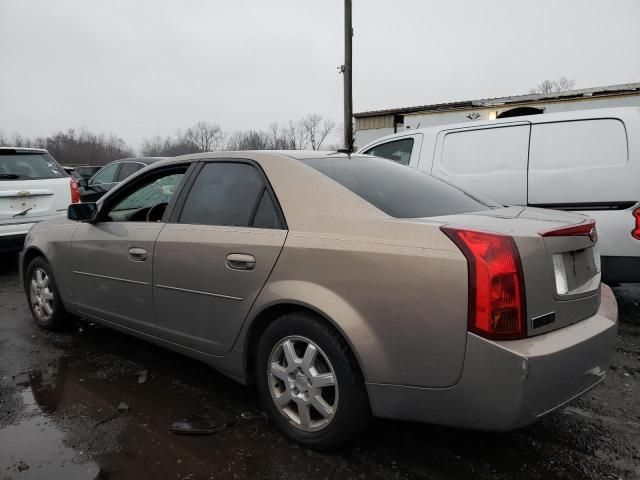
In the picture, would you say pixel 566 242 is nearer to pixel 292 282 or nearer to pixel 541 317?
pixel 541 317

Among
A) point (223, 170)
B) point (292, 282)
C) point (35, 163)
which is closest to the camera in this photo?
point (292, 282)

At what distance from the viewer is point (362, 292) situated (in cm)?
207

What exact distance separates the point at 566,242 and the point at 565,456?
42.5 inches

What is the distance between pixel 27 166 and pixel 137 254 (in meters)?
4.73

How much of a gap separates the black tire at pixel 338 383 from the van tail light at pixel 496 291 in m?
0.60

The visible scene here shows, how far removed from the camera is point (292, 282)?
90.4 inches

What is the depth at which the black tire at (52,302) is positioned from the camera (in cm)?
A: 404

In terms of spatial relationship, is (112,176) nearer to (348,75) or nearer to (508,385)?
(348,75)

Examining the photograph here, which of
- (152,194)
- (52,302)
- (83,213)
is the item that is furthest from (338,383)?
(52,302)

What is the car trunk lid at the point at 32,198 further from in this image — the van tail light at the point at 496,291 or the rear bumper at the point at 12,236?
the van tail light at the point at 496,291

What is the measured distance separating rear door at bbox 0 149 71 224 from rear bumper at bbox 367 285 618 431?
6.04 m

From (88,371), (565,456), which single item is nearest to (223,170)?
(88,371)

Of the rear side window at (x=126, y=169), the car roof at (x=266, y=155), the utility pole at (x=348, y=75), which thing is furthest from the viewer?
the utility pole at (x=348, y=75)

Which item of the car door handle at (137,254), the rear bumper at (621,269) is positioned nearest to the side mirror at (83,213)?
the car door handle at (137,254)
